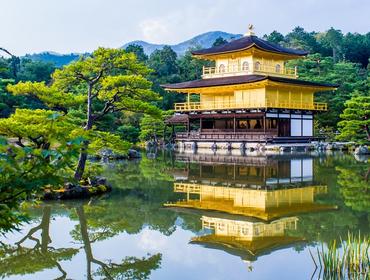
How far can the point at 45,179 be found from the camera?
11.2 feet

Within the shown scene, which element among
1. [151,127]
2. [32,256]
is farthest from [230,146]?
[32,256]

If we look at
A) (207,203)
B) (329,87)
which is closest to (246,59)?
(329,87)

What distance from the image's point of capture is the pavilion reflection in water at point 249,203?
7.79 meters

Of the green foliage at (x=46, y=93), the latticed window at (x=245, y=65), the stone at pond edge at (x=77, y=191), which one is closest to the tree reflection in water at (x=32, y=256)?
the stone at pond edge at (x=77, y=191)

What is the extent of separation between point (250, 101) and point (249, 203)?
2457cm

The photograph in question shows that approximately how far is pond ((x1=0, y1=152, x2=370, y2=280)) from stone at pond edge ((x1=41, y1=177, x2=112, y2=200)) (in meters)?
0.43

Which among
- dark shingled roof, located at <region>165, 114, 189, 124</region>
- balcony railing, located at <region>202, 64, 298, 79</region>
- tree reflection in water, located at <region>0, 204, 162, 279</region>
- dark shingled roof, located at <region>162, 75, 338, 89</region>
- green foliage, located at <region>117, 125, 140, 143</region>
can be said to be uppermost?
balcony railing, located at <region>202, 64, 298, 79</region>

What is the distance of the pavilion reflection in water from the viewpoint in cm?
779

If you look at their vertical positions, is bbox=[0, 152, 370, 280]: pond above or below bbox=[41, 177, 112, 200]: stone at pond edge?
below

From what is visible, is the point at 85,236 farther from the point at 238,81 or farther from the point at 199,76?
the point at 199,76

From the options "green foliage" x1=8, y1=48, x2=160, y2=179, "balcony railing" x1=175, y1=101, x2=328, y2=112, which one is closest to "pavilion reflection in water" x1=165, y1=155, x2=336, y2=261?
"green foliage" x1=8, y1=48, x2=160, y2=179

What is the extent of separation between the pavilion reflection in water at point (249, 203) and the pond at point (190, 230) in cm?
2

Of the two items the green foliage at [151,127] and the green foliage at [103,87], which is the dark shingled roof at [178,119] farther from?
the green foliage at [103,87]

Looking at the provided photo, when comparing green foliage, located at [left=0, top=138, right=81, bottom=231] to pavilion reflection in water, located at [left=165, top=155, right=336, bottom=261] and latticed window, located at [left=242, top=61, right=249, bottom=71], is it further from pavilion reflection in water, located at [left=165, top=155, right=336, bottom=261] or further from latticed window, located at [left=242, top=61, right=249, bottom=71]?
latticed window, located at [left=242, top=61, right=249, bottom=71]
